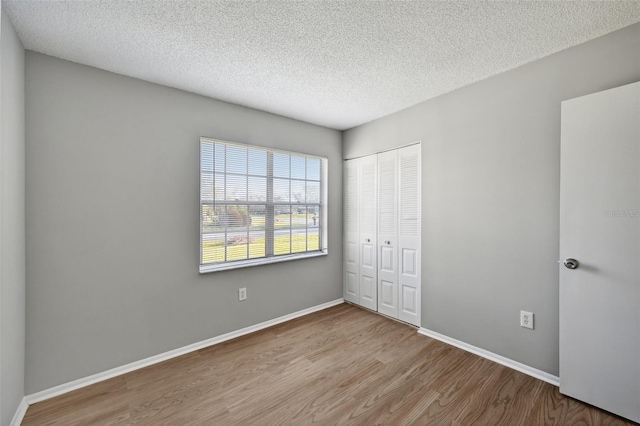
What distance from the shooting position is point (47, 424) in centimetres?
173

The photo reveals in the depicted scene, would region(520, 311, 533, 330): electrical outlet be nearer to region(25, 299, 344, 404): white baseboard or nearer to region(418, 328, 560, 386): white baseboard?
region(418, 328, 560, 386): white baseboard

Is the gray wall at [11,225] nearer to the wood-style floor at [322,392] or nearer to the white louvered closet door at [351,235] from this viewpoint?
the wood-style floor at [322,392]

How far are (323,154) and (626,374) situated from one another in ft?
10.6

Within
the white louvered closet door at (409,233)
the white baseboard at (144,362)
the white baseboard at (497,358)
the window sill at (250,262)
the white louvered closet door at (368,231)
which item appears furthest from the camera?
the white louvered closet door at (368,231)

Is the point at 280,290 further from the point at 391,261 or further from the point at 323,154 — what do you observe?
the point at 323,154

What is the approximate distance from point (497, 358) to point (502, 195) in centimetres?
139

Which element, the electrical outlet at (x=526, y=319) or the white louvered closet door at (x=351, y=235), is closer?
the electrical outlet at (x=526, y=319)

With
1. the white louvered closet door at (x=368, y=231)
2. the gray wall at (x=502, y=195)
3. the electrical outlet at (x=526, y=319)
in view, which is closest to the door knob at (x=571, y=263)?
the gray wall at (x=502, y=195)

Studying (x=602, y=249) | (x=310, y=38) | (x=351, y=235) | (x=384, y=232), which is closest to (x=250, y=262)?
(x=351, y=235)

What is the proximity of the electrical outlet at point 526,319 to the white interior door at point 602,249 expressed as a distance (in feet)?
0.88

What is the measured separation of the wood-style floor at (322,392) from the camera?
5.78ft

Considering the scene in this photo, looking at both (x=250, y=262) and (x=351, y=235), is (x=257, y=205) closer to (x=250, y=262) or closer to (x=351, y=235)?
(x=250, y=262)

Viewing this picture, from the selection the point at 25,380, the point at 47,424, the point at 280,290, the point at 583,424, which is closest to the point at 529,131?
the point at 583,424

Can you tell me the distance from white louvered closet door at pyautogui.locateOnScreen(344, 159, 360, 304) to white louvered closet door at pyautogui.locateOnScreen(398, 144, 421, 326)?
2.24 feet
